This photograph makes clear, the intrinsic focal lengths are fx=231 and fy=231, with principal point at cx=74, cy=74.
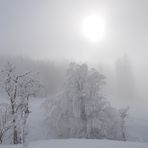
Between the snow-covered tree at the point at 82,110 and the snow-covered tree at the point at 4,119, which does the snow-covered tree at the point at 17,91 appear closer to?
the snow-covered tree at the point at 4,119

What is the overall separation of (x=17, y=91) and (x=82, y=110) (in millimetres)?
12908

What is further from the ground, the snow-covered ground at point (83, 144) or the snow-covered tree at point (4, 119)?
the snow-covered tree at point (4, 119)

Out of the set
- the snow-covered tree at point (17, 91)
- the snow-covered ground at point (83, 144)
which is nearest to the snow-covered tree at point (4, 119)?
the snow-covered tree at point (17, 91)

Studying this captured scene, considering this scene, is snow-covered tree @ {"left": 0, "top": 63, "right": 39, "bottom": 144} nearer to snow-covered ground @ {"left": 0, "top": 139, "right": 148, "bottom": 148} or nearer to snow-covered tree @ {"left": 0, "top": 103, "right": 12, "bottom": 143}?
snow-covered tree @ {"left": 0, "top": 103, "right": 12, "bottom": 143}

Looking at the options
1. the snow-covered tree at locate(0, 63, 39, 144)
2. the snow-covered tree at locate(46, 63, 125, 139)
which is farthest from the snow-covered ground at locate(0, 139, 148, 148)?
the snow-covered tree at locate(46, 63, 125, 139)

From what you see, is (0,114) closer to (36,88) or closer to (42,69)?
(36,88)

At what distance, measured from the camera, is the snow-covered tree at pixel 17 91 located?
23000mm

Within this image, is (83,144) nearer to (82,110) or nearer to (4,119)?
(4,119)

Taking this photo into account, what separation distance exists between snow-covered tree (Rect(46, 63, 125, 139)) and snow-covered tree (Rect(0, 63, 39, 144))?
9.83 m

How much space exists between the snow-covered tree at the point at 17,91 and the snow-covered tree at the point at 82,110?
32.2 ft

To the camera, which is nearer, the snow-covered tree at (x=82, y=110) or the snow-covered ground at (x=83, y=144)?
the snow-covered ground at (x=83, y=144)

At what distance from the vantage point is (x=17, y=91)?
25.4m

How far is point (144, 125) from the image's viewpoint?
4691 cm

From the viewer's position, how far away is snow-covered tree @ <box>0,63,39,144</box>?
2300 cm
